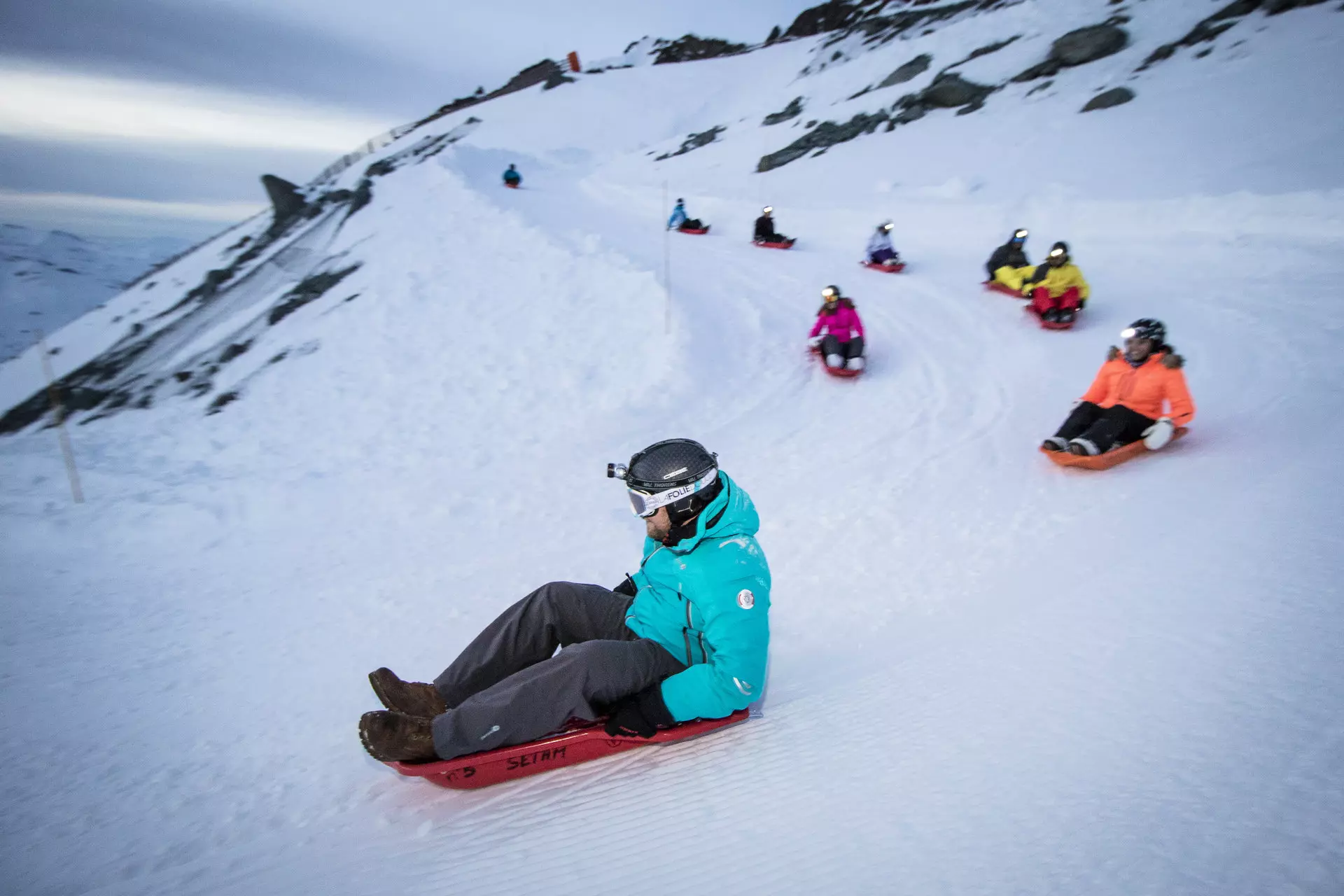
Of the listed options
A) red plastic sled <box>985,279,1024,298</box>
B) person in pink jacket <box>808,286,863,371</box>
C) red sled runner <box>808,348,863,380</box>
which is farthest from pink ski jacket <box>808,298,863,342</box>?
red plastic sled <box>985,279,1024,298</box>

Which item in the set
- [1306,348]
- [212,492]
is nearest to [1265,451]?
[1306,348]

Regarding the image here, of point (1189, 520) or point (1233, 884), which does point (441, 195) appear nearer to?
point (1189, 520)

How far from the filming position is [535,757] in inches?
88.6

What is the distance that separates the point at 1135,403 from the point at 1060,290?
3216mm

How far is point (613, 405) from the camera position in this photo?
661cm

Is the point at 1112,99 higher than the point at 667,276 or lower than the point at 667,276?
higher

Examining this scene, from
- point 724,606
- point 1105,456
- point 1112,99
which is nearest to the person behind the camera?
point 724,606

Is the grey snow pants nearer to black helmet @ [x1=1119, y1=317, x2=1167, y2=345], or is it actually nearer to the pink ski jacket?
black helmet @ [x1=1119, y1=317, x2=1167, y2=345]

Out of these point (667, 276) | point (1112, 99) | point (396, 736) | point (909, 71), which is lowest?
point (396, 736)

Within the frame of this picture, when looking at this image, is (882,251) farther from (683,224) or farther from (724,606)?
(724,606)

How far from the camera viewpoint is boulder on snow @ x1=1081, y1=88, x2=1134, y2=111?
1488 cm

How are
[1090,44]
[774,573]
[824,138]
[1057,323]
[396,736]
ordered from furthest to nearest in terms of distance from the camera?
[824,138] → [1090,44] → [1057,323] → [774,573] → [396,736]

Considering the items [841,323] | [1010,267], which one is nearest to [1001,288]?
[1010,267]

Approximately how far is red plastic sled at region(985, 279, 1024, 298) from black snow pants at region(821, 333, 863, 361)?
3176 millimetres
